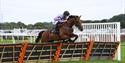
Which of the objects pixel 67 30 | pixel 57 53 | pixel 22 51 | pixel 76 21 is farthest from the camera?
pixel 67 30

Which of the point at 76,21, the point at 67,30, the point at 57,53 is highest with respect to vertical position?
the point at 76,21

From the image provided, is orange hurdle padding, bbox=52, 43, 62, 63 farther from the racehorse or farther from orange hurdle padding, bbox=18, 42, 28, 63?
the racehorse

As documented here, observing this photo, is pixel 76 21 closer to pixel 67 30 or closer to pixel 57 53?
pixel 67 30

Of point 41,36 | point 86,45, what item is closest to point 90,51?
point 86,45

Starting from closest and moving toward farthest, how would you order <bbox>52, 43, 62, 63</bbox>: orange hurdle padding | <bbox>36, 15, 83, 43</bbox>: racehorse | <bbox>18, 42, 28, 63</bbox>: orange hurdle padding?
<bbox>18, 42, 28, 63</bbox>: orange hurdle padding
<bbox>52, 43, 62, 63</bbox>: orange hurdle padding
<bbox>36, 15, 83, 43</bbox>: racehorse

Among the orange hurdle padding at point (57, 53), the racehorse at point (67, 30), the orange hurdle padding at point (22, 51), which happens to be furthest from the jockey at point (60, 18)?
the orange hurdle padding at point (22, 51)

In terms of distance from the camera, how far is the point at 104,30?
686 inches

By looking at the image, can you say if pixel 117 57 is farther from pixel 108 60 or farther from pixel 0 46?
pixel 0 46

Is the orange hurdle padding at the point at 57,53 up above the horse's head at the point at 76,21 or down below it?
below

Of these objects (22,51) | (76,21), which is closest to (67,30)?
(76,21)

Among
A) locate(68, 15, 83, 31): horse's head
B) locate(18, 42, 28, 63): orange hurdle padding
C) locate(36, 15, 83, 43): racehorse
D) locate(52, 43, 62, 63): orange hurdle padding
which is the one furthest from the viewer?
locate(36, 15, 83, 43): racehorse

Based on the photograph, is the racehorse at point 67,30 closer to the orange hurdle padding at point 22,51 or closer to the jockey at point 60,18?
the jockey at point 60,18

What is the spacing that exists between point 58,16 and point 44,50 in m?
3.10

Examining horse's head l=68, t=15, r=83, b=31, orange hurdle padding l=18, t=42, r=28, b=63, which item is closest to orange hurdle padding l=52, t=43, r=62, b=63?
orange hurdle padding l=18, t=42, r=28, b=63
